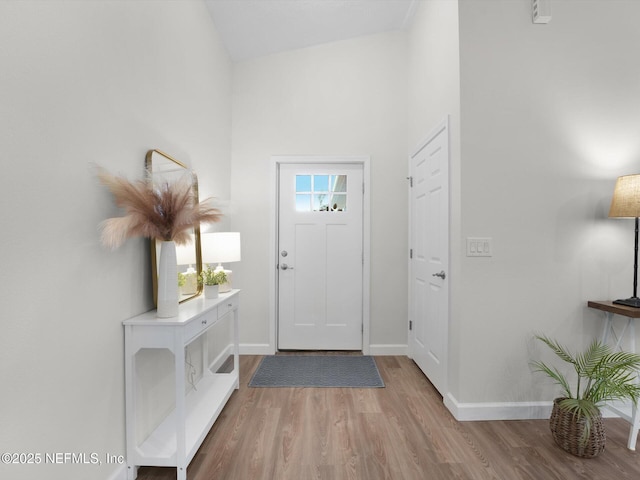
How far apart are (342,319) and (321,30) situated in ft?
9.45

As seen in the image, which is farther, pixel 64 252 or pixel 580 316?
pixel 580 316

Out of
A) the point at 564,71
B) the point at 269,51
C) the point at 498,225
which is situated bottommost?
the point at 498,225

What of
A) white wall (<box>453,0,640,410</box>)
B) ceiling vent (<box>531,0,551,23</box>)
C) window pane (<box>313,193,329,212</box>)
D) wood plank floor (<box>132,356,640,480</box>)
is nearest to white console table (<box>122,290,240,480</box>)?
wood plank floor (<box>132,356,640,480</box>)

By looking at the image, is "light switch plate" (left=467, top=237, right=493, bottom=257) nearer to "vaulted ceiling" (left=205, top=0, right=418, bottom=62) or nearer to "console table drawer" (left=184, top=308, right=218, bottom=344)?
"console table drawer" (left=184, top=308, right=218, bottom=344)

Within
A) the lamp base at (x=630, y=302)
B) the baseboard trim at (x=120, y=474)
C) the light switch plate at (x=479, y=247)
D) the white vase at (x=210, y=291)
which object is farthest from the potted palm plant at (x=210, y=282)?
the lamp base at (x=630, y=302)

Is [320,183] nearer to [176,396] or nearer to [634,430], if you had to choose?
[176,396]

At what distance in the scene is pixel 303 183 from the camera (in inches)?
138

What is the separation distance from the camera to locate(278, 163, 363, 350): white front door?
11.3 feet

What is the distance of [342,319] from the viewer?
11.4 ft

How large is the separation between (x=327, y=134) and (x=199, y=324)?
236cm

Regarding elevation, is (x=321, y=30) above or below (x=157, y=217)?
above

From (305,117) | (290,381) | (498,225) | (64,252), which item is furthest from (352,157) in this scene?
(64,252)

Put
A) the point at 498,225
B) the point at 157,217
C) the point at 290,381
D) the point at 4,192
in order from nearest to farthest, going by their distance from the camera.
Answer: the point at 4,192 → the point at 157,217 → the point at 498,225 → the point at 290,381

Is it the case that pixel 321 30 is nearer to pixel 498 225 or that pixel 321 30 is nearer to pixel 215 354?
pixel 498 225
